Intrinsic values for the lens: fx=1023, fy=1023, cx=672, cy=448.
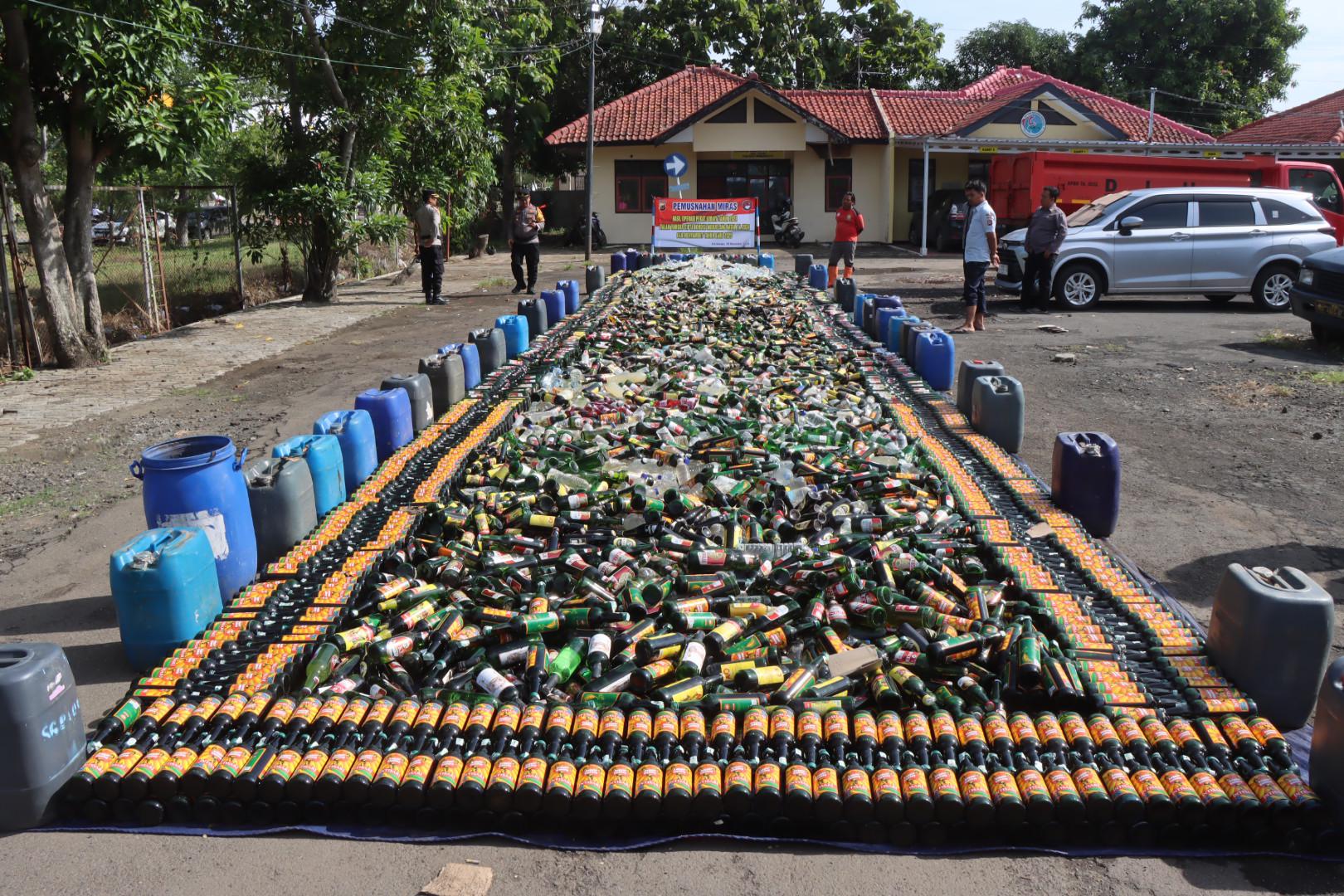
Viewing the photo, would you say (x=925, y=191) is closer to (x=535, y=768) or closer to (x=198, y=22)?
(x=198, y=22)

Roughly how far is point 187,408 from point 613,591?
686 cm

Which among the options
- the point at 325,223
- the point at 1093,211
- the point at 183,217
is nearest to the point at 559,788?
the point at 1093,211

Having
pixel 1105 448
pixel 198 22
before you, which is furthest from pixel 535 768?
pixel 198 22

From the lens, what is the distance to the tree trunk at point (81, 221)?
1162 cm

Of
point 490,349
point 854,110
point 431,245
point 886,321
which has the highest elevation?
point 854,110

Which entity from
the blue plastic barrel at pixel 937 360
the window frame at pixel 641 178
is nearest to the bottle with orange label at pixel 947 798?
the blue plastic barrel at pixel 937 360

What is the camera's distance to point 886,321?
11398 millimetres

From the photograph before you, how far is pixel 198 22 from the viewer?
11828 mm

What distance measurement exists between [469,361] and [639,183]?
24.2 m

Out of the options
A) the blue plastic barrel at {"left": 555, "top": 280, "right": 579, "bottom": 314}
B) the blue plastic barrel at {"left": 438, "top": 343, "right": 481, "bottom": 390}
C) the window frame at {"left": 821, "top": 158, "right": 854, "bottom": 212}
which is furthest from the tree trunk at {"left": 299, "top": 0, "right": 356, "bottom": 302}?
the window frame at {"left": 821, "top": 158, "right": 854, "bottom": 212}

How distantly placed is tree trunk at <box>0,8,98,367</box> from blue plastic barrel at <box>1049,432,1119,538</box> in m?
11.0

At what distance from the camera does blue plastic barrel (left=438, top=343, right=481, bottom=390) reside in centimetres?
932

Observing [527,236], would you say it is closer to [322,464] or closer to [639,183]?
[322,464]

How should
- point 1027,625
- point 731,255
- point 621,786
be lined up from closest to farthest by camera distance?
1. point 621,786
2. point 1027,625
3. point 731,255
